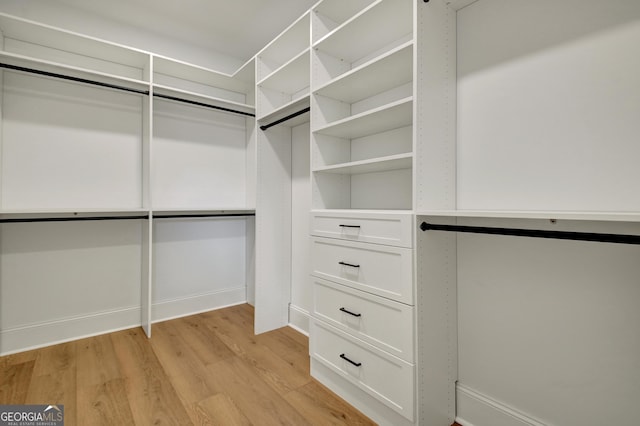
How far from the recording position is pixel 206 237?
3.21 meters

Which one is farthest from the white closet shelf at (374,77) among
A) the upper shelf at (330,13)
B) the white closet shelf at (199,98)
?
the white closet shelf at (199,98)

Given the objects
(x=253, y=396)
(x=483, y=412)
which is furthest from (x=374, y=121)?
(x=253, y=396)

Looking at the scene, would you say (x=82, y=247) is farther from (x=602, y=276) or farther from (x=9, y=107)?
(x=602, y=276)

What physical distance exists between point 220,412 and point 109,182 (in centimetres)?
207

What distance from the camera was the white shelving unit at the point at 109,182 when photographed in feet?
7.61

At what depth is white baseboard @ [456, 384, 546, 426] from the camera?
143 centimetres

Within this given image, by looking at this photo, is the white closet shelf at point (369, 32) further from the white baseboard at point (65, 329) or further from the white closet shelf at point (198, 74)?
the white baseboard at point (65, 329)

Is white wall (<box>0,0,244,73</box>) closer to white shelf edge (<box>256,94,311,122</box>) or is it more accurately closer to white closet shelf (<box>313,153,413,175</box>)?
white shelf edge (<box>256,94,311,122</box>)

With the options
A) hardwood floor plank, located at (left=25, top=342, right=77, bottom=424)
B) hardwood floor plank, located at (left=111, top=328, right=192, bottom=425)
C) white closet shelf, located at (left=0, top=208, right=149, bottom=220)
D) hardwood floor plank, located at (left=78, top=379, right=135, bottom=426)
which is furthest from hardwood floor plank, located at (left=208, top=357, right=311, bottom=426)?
white closet shelf, located at (left=0, top=208, right=149, bottom=220)

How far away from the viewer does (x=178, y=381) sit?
1.97 m

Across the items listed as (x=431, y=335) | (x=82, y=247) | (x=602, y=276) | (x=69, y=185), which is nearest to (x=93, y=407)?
(x=82, y=247)

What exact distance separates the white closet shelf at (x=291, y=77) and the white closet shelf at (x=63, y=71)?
39.4 inches

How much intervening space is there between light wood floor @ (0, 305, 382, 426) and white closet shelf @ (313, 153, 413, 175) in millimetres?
Answer: 1341

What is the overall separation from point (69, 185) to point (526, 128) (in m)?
3.11
